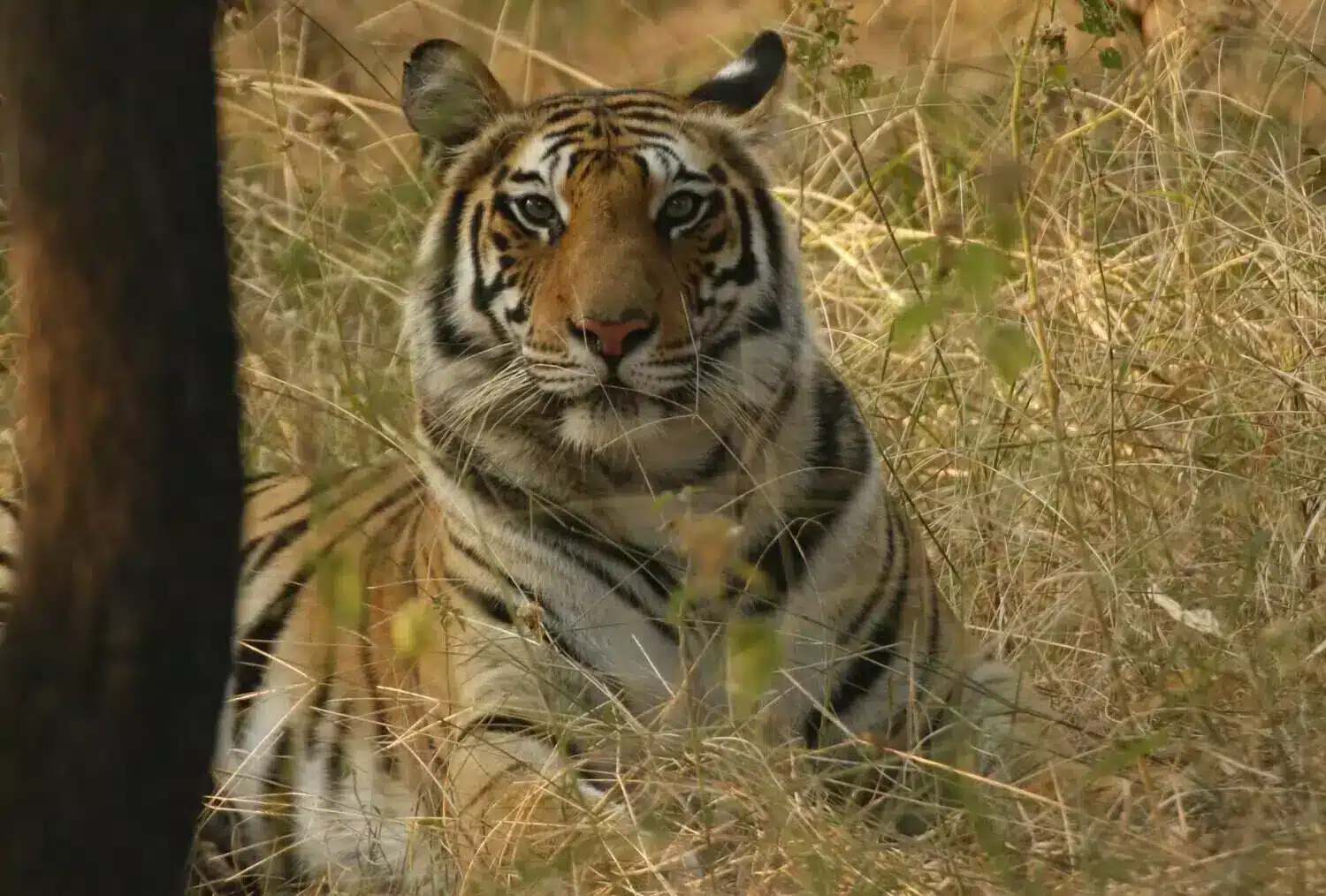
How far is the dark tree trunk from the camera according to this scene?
183 centimetres

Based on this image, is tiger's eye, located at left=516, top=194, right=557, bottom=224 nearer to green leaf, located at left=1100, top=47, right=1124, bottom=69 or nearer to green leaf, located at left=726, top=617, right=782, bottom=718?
green leaf, located at left=726, top=617, right=782, bottom=718

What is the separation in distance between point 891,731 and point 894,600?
Answer: 237 millimetres

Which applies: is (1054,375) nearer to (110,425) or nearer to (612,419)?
(612,419)

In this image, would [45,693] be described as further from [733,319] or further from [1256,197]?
[1256,197]

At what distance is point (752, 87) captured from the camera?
3.60 metres

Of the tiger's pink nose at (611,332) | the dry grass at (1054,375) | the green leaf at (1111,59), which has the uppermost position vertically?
the green leaf at (1111,59)

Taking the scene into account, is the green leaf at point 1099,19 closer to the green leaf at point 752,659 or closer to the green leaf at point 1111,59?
the green leaf at point 1111,59

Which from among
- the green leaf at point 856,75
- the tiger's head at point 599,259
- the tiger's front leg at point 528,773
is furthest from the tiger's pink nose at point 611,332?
the green leaf at point 856,75

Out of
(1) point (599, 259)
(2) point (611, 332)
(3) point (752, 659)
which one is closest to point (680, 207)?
(1) point (599, 259)

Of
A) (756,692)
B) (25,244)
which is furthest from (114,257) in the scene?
(756,692)

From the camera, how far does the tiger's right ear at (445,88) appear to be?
3.42 meters

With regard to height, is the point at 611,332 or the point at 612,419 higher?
the point at 611,332

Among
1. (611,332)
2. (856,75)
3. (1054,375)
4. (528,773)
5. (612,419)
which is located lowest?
(528,773)

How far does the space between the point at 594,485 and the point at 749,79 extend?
84 cm
